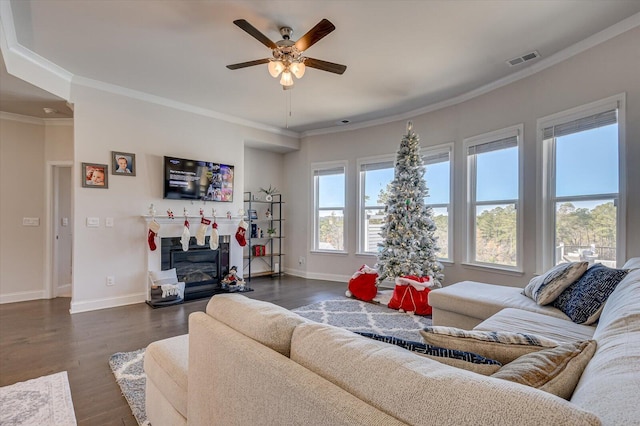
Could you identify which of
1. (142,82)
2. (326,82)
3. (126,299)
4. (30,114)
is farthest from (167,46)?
(126,299)

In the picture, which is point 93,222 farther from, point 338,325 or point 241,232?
point 338,325

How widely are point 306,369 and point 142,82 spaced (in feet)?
15.0

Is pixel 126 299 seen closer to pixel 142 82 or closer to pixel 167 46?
pixel 142 82

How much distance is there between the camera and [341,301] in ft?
14.8

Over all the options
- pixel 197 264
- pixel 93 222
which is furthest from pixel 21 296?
pixel 197 264

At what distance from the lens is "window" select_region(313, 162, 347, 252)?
6.23m

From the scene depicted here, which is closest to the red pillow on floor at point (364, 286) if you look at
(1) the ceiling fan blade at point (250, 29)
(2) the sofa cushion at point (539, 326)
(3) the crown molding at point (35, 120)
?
(2) the sofa cushion at point (539, 326)

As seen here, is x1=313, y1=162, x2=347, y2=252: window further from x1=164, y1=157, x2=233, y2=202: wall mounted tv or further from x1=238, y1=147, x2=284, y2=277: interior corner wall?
x1=164, y1=157, x2=233, y2=202: wall mounted tv

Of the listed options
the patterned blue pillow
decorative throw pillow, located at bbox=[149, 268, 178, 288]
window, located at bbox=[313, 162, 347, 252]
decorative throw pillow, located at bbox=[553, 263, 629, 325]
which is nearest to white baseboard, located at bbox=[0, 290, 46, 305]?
decorative throw pillow, located at bbox=[149, 268, 178, 288]

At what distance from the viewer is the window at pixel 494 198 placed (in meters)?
3.98

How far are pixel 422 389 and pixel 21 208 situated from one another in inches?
242

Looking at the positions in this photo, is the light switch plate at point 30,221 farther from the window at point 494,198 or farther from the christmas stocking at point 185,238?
the window at point 494,198

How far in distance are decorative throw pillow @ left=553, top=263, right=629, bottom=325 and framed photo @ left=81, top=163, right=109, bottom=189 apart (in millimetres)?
5255

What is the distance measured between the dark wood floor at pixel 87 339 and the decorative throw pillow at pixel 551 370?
2.14m
